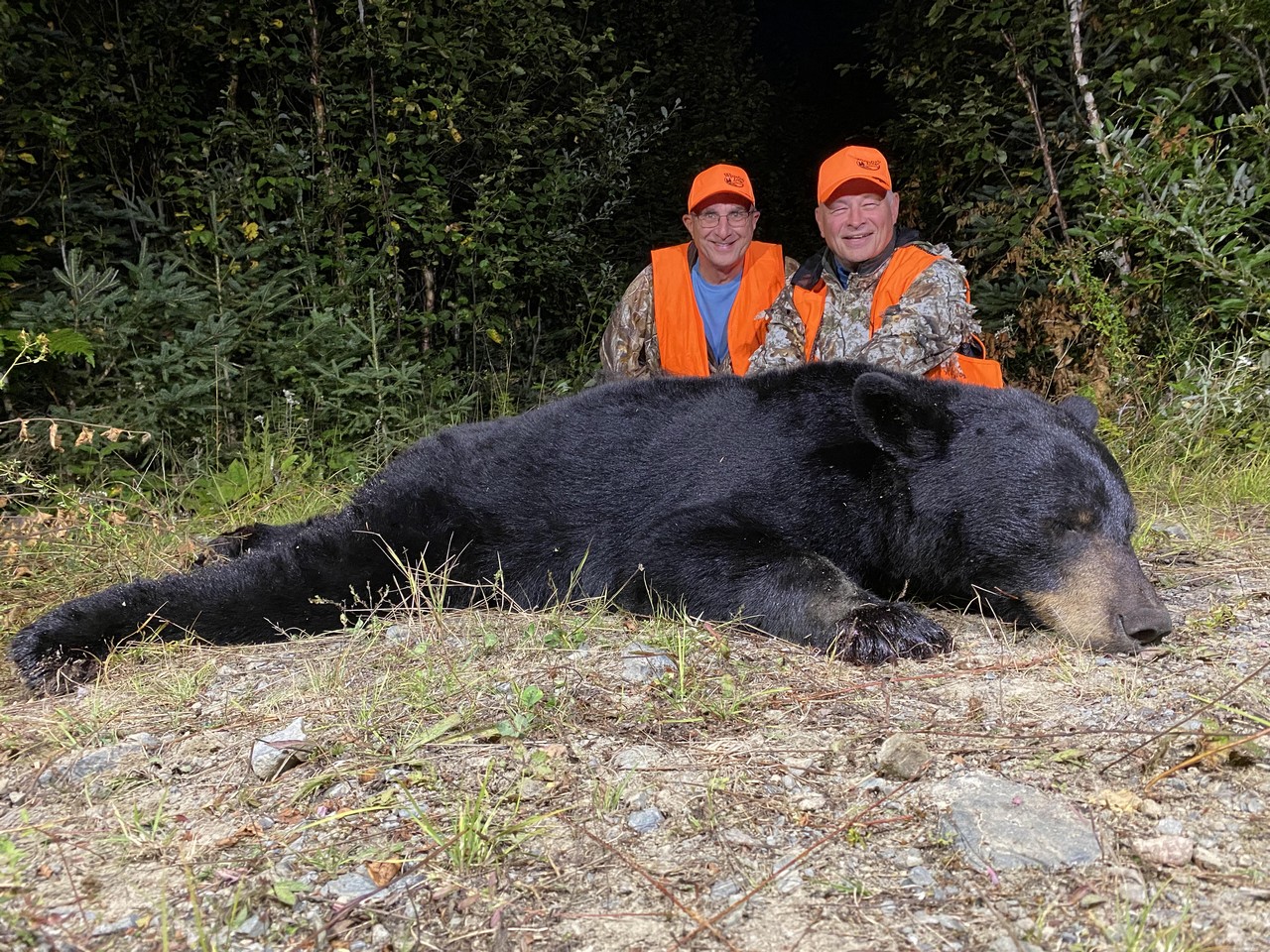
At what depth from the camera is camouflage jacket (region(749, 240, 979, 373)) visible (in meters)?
3.99

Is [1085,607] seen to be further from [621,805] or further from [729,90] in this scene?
[729,90]

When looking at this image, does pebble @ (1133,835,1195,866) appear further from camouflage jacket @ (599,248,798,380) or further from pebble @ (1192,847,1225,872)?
camouflage jacket @ (599,248,798,380)

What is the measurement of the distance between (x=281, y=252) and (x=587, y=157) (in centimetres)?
209

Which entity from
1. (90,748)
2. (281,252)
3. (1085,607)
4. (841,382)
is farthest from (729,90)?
(90,748)

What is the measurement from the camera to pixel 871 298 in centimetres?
425

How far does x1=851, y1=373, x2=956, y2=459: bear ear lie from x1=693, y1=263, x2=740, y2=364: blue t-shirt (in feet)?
7.32

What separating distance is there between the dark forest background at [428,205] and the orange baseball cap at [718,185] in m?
1.26

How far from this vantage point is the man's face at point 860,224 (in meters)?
4.25

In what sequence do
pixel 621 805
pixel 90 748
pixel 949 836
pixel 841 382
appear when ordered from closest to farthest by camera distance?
1. pixel 949 836
2. pixel 621 805
3. pixel 90 748
4. pixel 841 382

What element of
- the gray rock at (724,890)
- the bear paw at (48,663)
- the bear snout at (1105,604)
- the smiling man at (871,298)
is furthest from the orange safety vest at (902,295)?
the bear paw at (48,663)

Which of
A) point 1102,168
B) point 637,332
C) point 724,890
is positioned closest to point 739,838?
point 724,890

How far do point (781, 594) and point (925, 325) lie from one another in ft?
6.13

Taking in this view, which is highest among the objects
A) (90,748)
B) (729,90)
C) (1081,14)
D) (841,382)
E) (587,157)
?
(729,90)

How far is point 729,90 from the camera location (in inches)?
386
